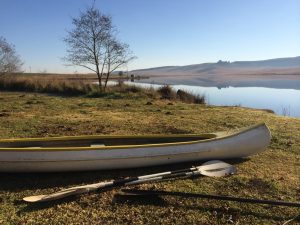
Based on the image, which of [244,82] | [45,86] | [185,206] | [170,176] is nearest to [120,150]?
[170,176]

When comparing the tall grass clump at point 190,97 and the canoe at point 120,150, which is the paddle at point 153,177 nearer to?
the canoe at point 120,150

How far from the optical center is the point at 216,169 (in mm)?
5293

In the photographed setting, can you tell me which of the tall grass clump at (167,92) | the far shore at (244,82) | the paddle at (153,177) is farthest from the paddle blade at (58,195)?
the far shore at (244,82)

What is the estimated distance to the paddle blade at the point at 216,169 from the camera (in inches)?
204

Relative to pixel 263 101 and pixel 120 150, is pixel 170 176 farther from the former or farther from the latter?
pixel 263 101

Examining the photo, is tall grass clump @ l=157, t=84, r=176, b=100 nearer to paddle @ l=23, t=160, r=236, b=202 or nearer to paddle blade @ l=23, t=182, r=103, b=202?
paddle @ l=23, t=160, r=236, b=202

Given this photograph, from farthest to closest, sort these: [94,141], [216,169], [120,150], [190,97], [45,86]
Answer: [45,86], [190,97], [94,141], [216,169], [120,150]

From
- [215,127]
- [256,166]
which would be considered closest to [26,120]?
[215,127]

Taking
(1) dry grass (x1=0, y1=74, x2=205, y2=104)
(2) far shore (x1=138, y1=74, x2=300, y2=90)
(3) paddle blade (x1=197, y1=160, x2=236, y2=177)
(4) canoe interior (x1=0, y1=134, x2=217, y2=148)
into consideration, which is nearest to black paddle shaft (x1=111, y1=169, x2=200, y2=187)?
(3) paddle blade (x1=197, y1=160, x2=236, y2=177)

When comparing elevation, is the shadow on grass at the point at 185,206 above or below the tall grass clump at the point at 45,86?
below

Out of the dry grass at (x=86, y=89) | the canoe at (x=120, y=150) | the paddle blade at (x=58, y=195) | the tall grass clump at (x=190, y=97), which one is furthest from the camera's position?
the dry grass at (x=86, y=89)

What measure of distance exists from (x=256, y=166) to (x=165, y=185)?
1.84m

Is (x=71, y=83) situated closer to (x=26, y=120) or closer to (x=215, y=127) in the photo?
(x=26, y=120)

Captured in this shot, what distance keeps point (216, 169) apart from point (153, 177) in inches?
43.9
